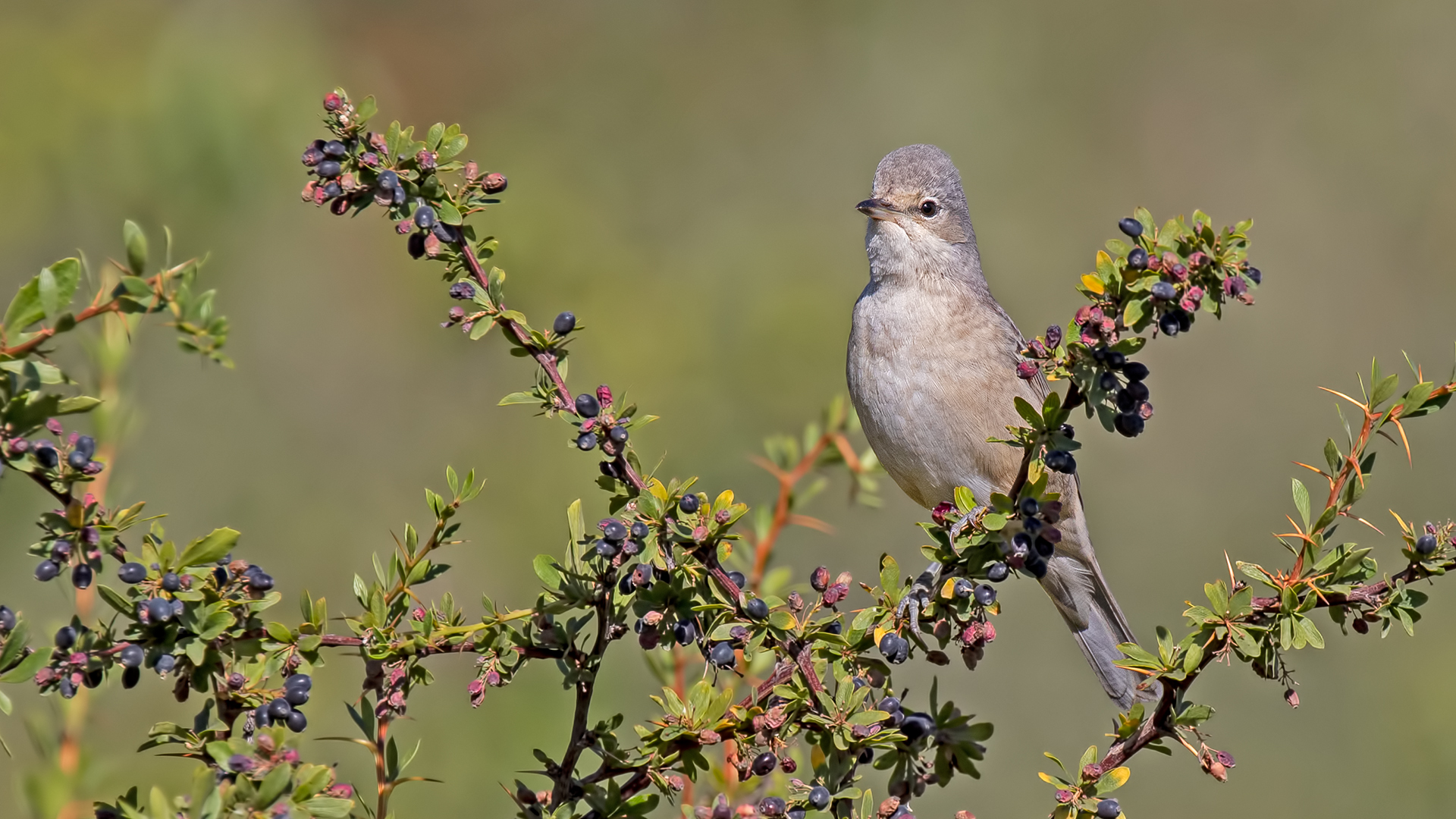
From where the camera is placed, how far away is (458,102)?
10.1 m

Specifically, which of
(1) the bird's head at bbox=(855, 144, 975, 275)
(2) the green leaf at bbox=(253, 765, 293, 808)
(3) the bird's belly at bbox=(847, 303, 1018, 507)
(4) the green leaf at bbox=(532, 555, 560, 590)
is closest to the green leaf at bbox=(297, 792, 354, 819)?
(2) the green leaf at bbox=(253, 765, 293, 808)

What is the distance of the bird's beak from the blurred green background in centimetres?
183

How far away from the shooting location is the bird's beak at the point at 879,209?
15.9ft

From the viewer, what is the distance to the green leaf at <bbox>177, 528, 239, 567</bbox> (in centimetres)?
215

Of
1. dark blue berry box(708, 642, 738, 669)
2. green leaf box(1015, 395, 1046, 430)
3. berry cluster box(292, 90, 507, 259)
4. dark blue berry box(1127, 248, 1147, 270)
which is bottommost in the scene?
dark blue berry box(708, 642, 738, 669)

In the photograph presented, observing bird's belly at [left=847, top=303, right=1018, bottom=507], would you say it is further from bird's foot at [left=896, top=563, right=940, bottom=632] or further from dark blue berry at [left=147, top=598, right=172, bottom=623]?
dark blue berry at [left=147, top=598, right=172, bottom=623]

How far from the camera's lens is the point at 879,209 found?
4883 millimetres

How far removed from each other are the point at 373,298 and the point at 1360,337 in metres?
6.46

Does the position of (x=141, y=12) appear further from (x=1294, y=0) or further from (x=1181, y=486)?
(x=1294, y=0)

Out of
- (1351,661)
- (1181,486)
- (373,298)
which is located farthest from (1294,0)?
(373,298)

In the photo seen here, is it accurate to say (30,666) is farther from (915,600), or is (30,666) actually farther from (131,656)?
(915,600)

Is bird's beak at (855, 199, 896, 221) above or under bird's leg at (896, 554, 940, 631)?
Result: above

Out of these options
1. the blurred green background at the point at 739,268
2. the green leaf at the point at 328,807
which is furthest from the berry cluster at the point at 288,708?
the blurred green background at the point at 739,268

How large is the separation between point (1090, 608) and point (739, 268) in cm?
376
